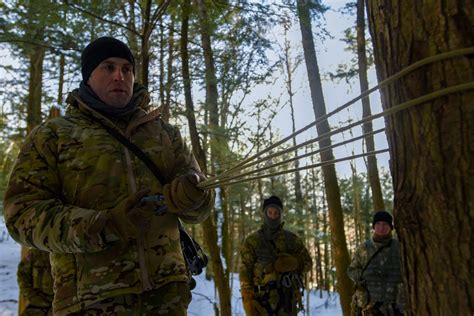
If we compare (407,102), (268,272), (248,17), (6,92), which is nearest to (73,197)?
(407,102)

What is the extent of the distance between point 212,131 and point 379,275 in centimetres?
377

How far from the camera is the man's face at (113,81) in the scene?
194 centimetres

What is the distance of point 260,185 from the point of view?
2214 cm

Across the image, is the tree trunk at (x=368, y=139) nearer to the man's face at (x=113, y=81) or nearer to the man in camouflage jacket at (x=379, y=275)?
the man in camouflage jacket at (x=379, y=275)

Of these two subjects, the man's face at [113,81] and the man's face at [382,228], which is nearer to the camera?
the man's face at [113,81]

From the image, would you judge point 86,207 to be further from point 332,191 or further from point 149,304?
point 332,191

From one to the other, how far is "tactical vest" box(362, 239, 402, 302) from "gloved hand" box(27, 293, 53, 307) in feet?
11.9

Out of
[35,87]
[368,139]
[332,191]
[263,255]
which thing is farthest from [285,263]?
[35,87]

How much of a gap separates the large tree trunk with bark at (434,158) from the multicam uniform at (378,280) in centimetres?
443

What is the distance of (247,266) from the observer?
5918mm

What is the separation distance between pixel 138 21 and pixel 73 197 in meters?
5.21

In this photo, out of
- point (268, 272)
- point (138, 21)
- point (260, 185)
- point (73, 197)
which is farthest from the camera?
point (260, 185)

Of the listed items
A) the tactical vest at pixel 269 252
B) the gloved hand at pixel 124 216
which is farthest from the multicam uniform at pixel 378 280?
the gloved hand at pixel 124 216

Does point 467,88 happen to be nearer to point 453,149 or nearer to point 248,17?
point 453,149
